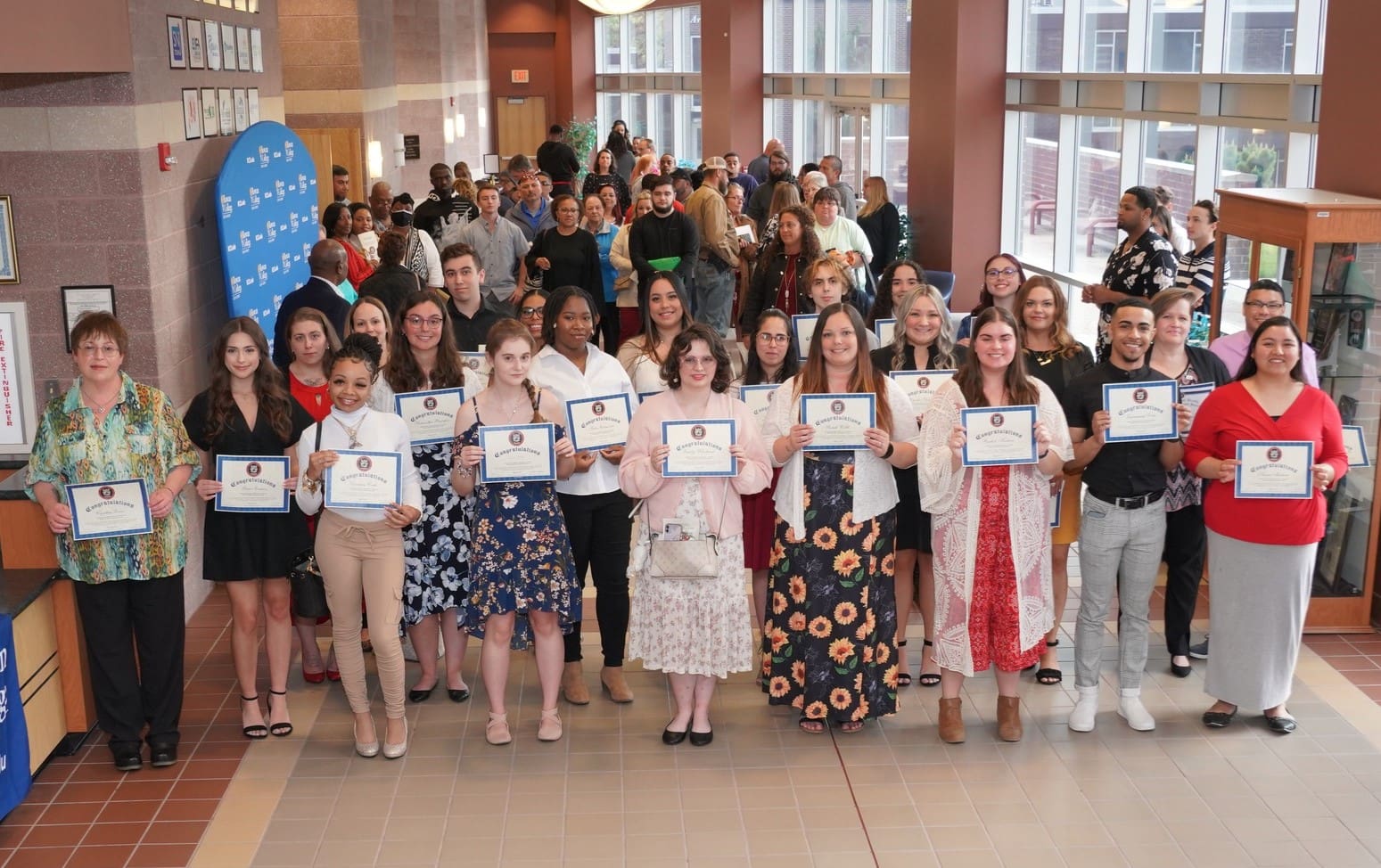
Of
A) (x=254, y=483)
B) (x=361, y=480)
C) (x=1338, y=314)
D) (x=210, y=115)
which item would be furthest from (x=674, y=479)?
(x=210, y=115)

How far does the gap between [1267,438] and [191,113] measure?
5.27 metres

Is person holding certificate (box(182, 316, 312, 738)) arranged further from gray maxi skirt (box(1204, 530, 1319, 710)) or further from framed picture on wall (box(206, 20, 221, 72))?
gray maxi skirt (box(1204, 530, 1319, 710))

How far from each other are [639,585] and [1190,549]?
239cm

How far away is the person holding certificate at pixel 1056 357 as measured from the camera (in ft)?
18.6

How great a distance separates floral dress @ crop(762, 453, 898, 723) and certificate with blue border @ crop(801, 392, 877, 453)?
12 centimetres

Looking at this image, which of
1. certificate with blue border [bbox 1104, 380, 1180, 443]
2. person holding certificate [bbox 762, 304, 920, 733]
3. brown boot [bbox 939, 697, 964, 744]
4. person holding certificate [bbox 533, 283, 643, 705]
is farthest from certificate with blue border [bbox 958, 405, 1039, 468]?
person holding certificate [bbox 533, 283, 643, 705]

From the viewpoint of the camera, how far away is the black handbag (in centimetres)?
525

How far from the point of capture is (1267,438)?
16.9 ft

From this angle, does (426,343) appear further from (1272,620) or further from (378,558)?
(1272,620)

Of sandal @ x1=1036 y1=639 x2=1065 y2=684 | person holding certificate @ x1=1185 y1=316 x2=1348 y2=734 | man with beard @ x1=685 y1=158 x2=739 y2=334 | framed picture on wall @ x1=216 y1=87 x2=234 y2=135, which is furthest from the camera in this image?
man with beard @ x1=685 y1=158 x2=739 y2=334

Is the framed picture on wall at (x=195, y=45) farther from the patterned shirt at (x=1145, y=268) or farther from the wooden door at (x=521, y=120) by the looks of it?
Answer: the wooden door at (x=521, y=120)

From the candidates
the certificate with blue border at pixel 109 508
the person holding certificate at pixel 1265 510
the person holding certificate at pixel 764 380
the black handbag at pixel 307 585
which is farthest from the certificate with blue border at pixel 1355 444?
the certificate with blue border at pixel 109 508

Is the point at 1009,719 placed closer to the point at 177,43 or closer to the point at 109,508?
the point at 109,508

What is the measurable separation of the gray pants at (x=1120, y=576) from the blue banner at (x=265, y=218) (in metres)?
4.26
